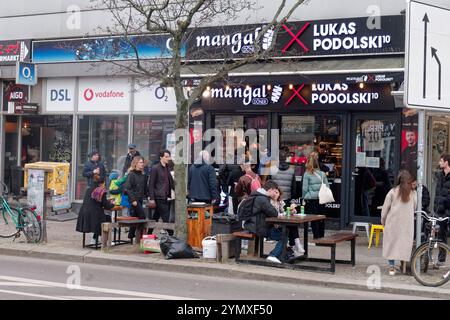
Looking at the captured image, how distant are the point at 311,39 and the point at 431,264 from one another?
6059mm

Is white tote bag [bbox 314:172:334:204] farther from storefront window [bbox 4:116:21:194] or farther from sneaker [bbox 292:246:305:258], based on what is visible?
storefront window [bbox 4:116:21:194]

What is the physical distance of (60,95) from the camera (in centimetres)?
1812

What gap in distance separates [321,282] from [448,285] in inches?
75.4

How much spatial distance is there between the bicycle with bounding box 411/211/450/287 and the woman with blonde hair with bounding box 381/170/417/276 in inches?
9.2

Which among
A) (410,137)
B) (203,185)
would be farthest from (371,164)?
(203,185)

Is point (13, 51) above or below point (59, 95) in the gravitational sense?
above

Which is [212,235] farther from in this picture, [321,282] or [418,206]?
[418,206]

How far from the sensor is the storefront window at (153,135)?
16.7 m

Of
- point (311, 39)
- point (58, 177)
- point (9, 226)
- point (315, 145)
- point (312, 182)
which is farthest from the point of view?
point (58, 177)

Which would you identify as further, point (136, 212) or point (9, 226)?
point (9, 226)

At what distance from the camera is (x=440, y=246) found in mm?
10031

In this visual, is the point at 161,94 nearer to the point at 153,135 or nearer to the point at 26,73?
the point at 153,135

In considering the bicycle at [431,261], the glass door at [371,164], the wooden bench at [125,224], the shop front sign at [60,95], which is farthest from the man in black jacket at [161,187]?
the shop front sign at [60,95]

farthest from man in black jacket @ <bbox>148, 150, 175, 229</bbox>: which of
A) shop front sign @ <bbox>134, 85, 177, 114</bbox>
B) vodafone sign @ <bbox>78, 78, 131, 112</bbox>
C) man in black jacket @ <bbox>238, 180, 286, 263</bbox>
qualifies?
vodafone sign @ <bbox>78, 78, 131, 112</bbox>
